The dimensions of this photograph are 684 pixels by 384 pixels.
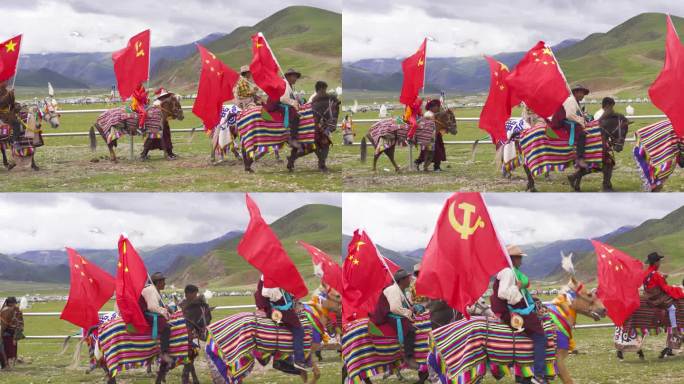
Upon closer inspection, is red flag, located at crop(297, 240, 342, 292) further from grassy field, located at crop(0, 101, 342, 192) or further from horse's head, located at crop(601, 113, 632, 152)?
horse's head, located at crop(601, 113, 632, 152)

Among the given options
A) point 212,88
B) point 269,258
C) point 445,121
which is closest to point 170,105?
point 212,88

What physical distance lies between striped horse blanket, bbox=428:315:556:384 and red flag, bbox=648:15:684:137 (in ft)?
21.8

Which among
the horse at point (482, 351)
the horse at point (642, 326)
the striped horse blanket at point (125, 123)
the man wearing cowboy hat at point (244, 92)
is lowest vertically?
the horse at point (642, 326)

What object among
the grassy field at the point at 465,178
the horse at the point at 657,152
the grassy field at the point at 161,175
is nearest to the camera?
the horse at the point at 657,152

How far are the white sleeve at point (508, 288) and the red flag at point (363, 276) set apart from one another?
2.06 m

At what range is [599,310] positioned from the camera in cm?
1290

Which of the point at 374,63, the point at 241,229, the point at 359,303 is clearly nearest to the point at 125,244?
the point at 359,303

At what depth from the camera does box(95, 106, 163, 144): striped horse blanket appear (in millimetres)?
22031

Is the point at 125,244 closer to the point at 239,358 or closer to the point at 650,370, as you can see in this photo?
the point at 239,358

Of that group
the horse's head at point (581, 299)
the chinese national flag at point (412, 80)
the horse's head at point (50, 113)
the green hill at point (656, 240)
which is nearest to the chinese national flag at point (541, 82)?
the chinese national flag at point (412, 80)

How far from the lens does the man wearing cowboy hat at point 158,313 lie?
1306cm

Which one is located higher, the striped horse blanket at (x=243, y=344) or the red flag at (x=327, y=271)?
the red flag at (x=327, y=271)

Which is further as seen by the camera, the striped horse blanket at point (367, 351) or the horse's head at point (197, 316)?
the horse's head at point (197, 316)

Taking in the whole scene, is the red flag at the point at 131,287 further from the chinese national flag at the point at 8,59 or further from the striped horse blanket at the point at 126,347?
the chinese national flag at the point at 8,59
